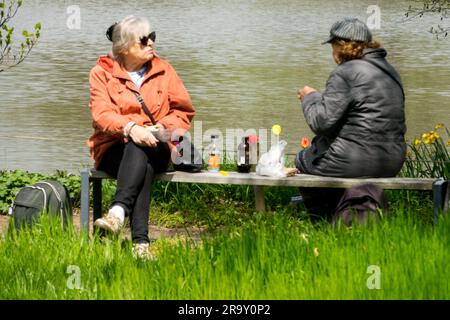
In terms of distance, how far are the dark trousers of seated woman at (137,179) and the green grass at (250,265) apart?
1.93 ft

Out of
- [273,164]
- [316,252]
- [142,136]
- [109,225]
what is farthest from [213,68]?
[316,252]

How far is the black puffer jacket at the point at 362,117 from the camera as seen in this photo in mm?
7395

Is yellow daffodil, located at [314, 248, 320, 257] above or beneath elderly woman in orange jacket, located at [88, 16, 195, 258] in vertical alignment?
beneath

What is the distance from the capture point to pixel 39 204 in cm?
761

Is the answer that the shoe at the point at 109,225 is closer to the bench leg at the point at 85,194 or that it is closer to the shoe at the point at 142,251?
the shoe at the point at 142,251

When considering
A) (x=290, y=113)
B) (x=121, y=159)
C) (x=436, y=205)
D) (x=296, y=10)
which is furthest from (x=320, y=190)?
(x=296, y=10)

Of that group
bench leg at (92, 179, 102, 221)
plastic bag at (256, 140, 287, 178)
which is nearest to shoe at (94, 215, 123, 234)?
bench leg at (92, 179, 102, 221)

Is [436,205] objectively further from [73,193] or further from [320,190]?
[73,193]

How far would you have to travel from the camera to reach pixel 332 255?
6156 millimetres

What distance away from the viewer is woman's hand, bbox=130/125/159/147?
7566 mm

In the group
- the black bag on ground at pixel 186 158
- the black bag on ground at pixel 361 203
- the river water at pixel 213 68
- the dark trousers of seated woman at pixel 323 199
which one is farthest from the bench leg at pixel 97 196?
the river water at pixel 213 68

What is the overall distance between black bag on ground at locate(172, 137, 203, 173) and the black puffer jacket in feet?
2.61

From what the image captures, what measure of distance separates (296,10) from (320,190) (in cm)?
2532

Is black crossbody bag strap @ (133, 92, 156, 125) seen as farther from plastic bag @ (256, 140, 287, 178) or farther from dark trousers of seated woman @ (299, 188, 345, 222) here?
dark trousers of seated woman @ (299, 188, 345, 222)
